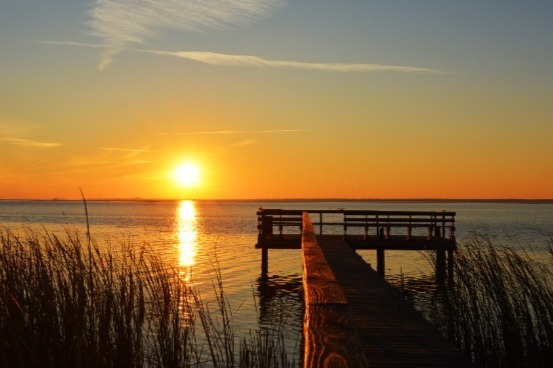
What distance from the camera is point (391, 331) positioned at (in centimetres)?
700

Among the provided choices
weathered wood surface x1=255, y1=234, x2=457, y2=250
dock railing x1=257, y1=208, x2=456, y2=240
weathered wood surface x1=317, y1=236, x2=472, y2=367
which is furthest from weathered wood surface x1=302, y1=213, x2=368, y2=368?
weathered wood surface x1=255, y1=234, x2=457, y2=250

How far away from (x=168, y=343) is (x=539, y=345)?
5.27 m

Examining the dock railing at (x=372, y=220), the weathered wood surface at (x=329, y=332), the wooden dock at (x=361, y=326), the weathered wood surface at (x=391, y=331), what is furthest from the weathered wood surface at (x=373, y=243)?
the weathered wood surface at (x=329, y=332)

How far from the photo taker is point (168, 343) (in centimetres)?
682

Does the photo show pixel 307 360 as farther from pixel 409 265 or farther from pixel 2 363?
pixel 409 265

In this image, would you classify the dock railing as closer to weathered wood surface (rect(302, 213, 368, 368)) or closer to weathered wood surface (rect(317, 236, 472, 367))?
weathered wood surface (rect(317, 236, 472, 367))

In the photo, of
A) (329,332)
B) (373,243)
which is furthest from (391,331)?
(373,243)

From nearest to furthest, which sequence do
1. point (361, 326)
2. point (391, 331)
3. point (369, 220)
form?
point (391, 331) < point (361, 326) < point (369, 220)

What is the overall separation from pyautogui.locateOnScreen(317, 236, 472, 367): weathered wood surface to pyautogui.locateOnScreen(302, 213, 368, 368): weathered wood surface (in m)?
0.33

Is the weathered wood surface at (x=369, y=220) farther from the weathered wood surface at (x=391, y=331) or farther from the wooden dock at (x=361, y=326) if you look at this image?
the weathered wood surface at (x=391, y=331)

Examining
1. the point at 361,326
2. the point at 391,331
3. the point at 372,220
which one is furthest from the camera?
the point at 372,220

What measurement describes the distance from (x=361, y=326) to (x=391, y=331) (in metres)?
0.38

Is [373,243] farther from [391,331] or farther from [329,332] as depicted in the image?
[329,332]

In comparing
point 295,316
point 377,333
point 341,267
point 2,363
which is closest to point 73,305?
point 2,363
